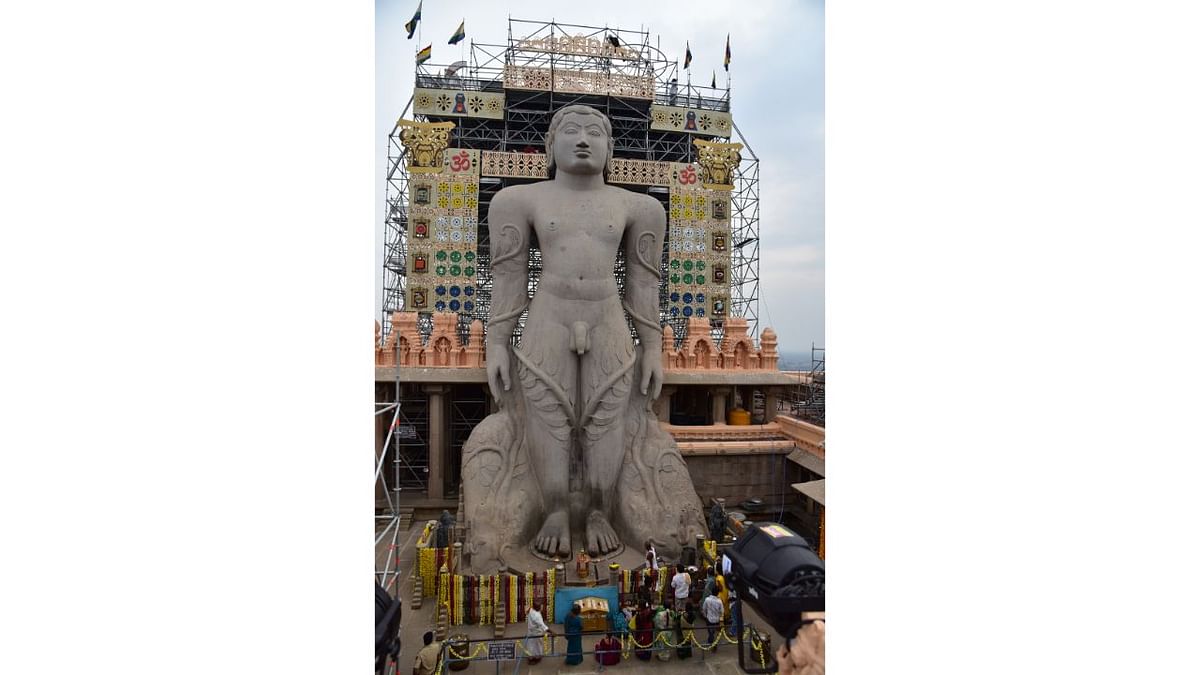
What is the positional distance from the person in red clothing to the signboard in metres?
0.63

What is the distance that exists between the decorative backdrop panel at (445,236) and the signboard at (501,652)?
744cm

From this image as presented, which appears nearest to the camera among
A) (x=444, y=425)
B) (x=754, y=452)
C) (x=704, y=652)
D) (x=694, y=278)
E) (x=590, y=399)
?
(x=704, y=652)

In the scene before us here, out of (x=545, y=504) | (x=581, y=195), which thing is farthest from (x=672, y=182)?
(x=545, y=504)

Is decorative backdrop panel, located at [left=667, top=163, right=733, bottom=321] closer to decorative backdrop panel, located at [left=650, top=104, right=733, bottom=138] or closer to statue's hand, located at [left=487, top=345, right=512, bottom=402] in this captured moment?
decorative backdrop panel, located at [left=650, top=104, right=733, bottom=138]

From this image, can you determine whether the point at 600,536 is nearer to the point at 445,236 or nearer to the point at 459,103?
the point at 445,236

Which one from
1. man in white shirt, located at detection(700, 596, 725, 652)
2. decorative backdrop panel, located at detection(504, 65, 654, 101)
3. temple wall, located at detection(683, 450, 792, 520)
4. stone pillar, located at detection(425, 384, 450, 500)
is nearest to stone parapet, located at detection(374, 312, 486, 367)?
stone pillar, located at detection(425, 384, 450, 500)

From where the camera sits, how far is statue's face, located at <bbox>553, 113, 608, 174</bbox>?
5746 millimetres

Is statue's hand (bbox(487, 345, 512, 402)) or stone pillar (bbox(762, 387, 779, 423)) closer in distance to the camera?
statue's hand (bbox(487, 345, 512, 402))

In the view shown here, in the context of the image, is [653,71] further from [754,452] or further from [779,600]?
[779,600]

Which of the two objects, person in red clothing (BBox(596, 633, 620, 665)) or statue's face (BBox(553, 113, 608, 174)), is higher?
statue's face (BBox(553, 113, 608, 174))

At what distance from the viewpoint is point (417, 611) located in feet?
16.6

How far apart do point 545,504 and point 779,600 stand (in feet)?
13.2

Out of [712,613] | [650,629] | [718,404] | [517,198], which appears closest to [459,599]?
[650,629]

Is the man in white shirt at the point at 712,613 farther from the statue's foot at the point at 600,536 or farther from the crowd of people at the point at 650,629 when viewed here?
the statue's foot at the point at 600,536
